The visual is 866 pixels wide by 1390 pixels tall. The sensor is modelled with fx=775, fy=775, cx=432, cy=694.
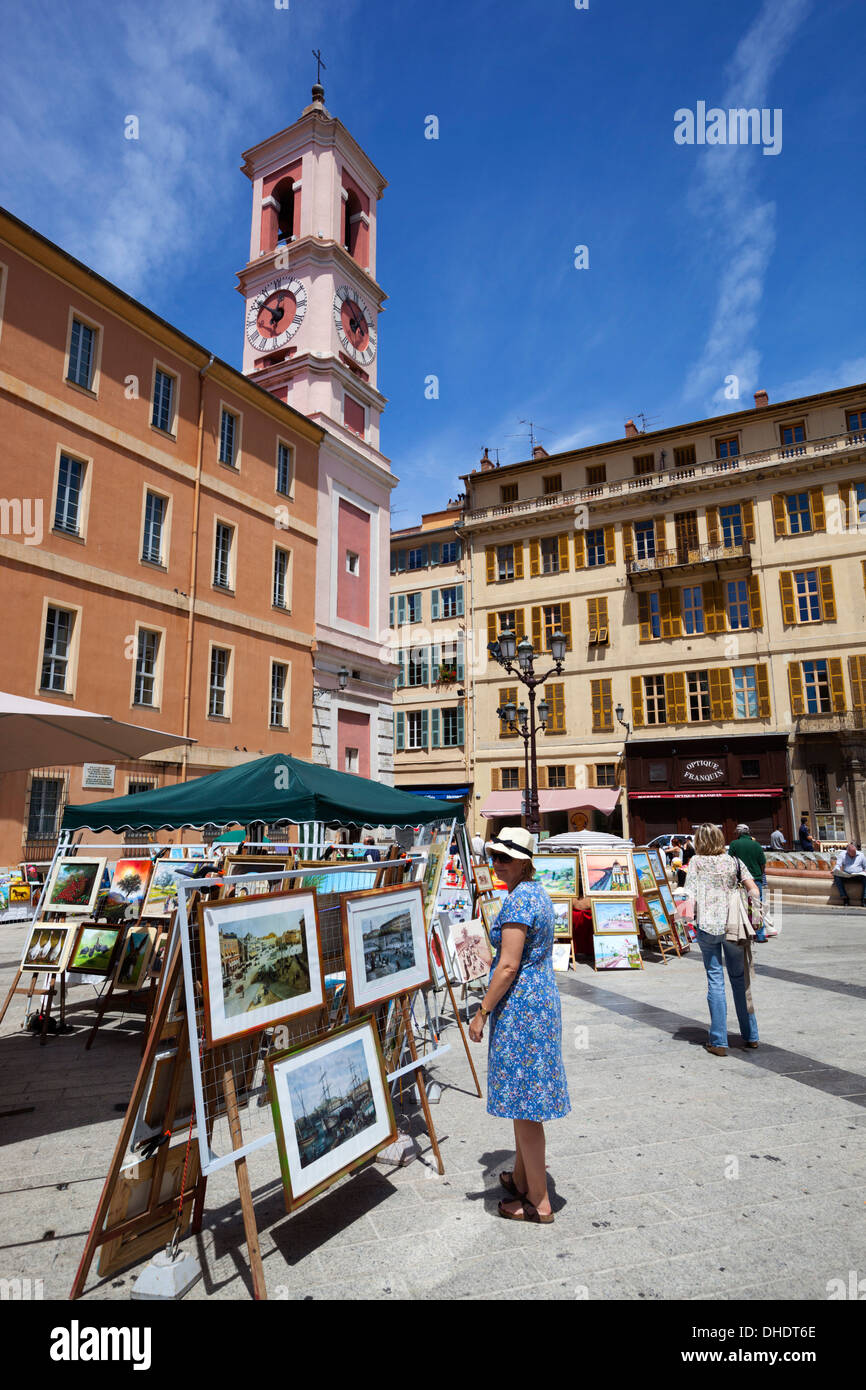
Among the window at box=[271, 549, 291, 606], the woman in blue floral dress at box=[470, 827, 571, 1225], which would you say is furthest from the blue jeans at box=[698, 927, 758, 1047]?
the window at box=[271, 549, 291, 606]

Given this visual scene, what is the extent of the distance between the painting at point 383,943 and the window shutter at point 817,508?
31.3 meters

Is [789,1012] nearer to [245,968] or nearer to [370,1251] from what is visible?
[370,1251]

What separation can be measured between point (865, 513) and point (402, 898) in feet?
105

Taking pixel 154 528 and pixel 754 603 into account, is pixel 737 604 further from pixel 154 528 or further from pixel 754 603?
pixel 154 528

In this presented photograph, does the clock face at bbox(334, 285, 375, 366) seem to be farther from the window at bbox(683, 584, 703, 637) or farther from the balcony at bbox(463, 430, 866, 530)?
the window at bbox(683, 584, 703, 637)

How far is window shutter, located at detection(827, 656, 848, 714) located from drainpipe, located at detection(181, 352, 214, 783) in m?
23.2

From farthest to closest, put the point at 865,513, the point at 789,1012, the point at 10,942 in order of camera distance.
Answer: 1. the point at 865,513
2. the point at 10,942
3. the point at 789,1012

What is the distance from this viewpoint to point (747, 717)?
1204 inches

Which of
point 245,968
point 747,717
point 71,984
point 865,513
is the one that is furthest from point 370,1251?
point 865,513

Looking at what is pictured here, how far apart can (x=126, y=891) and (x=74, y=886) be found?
0.80m

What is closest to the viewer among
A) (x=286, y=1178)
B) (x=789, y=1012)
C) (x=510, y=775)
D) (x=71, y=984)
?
(x=286, y=1178)

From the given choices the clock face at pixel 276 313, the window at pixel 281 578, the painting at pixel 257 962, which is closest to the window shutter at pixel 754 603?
the window at pixel 281 578

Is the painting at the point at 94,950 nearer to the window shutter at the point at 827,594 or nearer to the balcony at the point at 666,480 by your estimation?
the window shutter at the point at 827,594
